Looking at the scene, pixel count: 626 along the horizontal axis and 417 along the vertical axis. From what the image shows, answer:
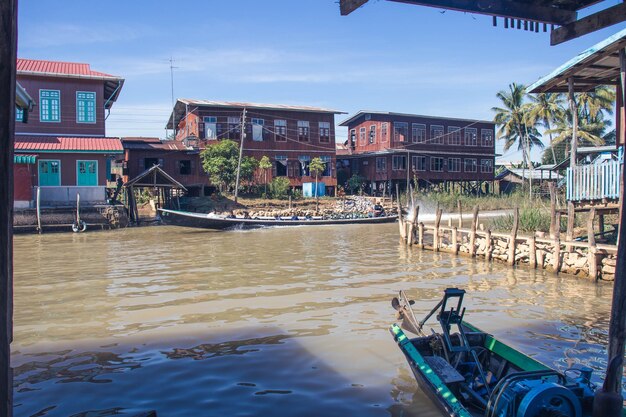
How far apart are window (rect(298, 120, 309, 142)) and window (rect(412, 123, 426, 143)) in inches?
347

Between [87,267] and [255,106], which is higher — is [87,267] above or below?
below

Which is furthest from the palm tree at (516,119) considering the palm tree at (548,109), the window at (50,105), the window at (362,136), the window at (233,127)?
the window at (50,105)

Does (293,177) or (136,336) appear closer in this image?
(136,336)

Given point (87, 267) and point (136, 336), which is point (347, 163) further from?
point (136, 336)

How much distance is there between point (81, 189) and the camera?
102 ft

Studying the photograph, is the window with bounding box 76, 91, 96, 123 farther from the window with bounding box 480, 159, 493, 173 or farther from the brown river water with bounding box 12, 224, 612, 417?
the window with bounding box 480, 159, 493, 173

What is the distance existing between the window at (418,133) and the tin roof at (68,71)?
902 inches

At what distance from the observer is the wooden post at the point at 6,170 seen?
9.46 ft

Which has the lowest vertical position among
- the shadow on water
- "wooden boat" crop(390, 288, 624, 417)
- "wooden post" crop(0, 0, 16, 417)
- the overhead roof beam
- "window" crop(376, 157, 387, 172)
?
the shadow on water

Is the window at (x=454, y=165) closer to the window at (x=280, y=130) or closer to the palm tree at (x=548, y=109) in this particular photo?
the palm tree at (x=548, y=109)

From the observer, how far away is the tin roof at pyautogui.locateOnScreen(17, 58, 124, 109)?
102ft

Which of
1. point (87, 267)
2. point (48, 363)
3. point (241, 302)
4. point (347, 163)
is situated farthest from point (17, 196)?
point (347, 163)

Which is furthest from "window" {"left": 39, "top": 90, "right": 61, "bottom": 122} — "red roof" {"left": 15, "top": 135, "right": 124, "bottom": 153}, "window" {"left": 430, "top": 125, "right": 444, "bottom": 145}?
"window" {"left": 430, "top": 125, "right": 444, "bottom": 145}

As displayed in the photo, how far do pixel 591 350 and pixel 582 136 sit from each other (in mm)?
35136
